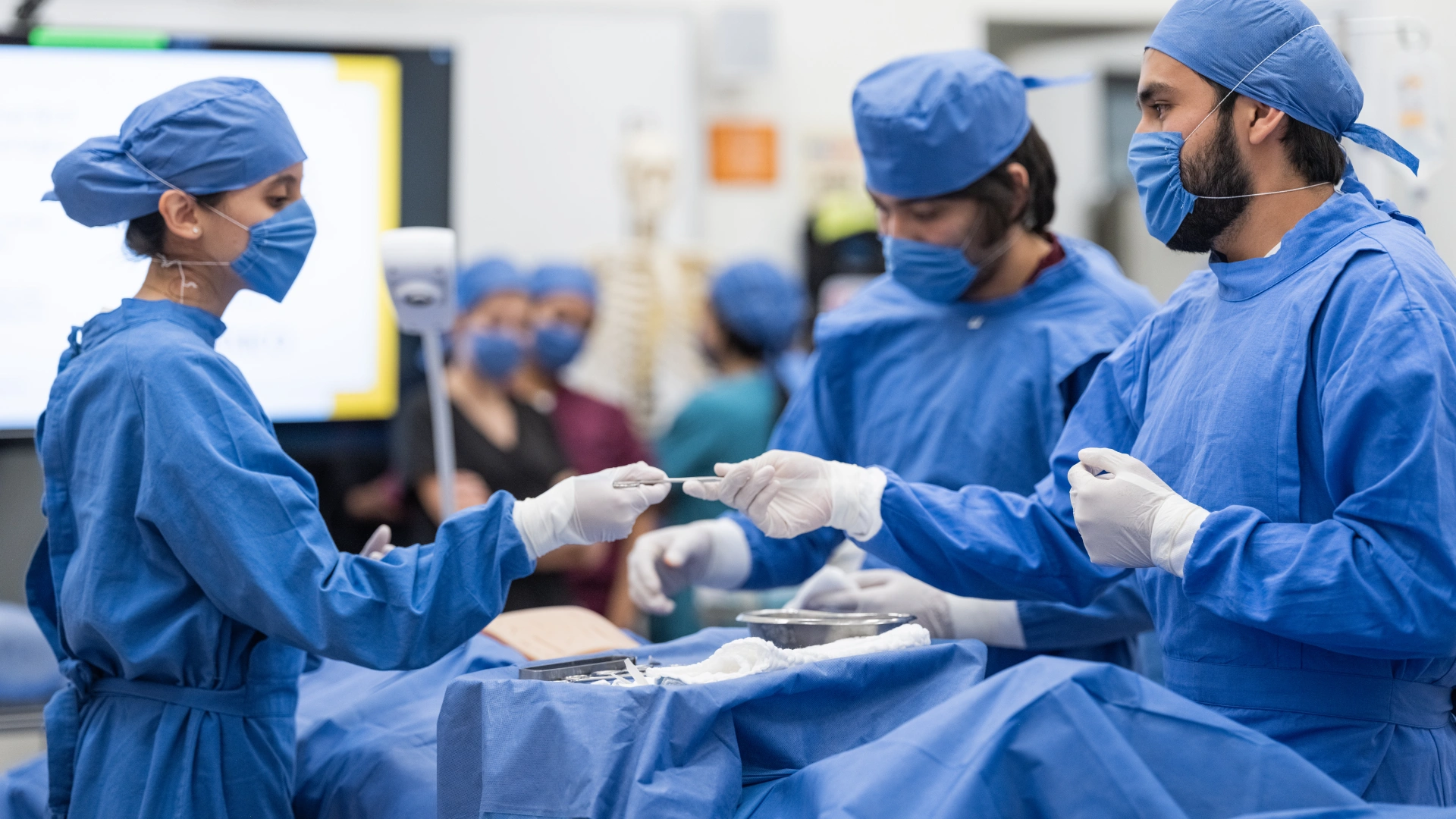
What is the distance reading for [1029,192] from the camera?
90.5 inches

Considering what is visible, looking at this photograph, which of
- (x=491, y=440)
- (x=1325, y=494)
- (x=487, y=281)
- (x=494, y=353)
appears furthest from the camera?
(x=487, y=281)

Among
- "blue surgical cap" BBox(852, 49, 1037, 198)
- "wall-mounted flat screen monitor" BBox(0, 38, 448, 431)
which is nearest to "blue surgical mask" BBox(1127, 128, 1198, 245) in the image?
"blue surgical cap" BBox(852, 49, 1037, 198)

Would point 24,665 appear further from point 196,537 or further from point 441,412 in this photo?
point 196,537

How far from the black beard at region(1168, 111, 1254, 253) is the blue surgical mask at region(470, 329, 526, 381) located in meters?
2.77

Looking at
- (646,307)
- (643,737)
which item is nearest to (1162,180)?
(643,737)

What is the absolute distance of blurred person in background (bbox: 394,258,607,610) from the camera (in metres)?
3.91

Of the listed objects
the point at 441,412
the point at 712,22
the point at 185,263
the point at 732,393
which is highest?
the point at 712,22

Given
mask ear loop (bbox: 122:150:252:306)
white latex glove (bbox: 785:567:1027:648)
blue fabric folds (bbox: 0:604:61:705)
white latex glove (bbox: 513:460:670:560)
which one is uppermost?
mask ear loop (bbox: 122:150:252:306)

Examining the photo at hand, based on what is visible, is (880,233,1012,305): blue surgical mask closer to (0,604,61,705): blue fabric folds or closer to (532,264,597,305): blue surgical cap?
(0,604,61,705): blue fabric folds

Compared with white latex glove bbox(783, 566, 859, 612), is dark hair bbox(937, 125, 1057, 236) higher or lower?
higher

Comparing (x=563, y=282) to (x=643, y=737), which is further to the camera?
(x=563, y=282)

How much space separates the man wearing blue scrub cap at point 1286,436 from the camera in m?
1.39

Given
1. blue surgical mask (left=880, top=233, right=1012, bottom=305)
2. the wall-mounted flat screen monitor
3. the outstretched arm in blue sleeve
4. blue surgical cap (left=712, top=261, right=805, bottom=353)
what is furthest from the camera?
blue surgical cap (left=712, top=261, right=805, bottom=353)

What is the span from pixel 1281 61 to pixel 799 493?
82 cm
